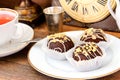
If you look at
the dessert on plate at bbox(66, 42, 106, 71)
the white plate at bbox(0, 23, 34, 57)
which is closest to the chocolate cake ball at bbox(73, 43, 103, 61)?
the dessert on plate at bbox(66, 42, 106, 71)

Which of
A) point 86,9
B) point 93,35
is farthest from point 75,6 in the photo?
point 93,35

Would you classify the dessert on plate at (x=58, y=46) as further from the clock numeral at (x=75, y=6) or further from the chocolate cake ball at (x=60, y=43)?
the clock numeral at (x=75, y=6)

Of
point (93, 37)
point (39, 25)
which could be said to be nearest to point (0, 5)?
point (39, 25)

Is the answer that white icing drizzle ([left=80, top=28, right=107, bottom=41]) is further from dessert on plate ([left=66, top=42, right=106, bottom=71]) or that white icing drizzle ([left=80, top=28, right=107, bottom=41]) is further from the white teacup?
the white teacup

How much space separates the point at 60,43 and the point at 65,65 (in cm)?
5

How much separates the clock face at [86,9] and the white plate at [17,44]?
0.40 feet

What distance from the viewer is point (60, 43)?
0.56m

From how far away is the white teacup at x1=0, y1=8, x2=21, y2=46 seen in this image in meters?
0.57

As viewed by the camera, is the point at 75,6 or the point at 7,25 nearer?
the point at 7,25

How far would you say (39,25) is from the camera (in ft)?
2.51

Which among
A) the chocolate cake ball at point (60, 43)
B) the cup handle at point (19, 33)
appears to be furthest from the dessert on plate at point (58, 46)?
the cup handle at point (19, 33)

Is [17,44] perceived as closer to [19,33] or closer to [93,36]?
[19,33]

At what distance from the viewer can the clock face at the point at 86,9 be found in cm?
67

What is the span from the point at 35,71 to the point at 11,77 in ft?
0.17
